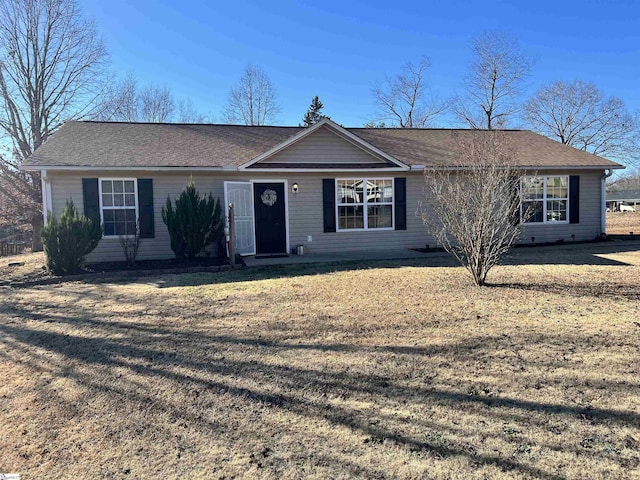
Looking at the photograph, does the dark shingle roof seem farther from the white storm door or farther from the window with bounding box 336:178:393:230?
the window with bounding box 336:178:393:230

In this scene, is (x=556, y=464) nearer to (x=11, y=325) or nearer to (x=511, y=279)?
(x=511, y=279)

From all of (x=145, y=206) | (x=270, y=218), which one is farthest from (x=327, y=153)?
(x=145, y=206)

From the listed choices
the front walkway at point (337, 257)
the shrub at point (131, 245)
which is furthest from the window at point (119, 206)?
the front walkway at point (337, 257)

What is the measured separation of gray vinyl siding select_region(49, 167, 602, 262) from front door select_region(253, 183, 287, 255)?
0.77ft

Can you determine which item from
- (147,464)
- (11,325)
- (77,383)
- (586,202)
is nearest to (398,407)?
(147,464)

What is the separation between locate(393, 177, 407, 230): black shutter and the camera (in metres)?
12.1

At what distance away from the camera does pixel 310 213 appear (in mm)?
11688

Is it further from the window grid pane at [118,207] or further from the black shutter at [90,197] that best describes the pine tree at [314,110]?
the black shutter at [90,197]

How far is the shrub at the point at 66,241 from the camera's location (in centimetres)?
886

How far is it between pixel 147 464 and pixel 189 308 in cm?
360

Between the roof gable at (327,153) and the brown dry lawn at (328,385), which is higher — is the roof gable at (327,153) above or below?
above

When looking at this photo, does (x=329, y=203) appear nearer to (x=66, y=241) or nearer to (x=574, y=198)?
(x=66, y=241)

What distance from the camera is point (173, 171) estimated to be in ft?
34.8

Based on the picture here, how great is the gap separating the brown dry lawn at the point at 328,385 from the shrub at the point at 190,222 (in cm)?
346
